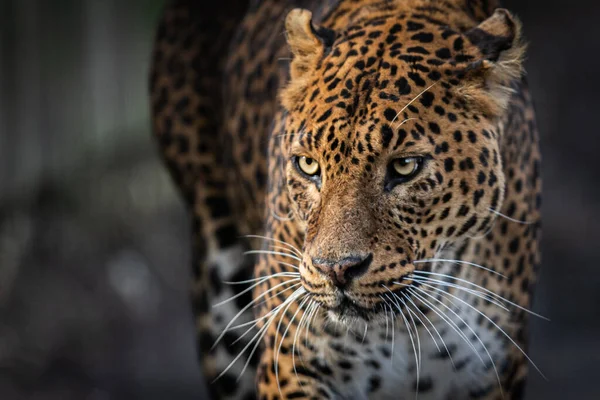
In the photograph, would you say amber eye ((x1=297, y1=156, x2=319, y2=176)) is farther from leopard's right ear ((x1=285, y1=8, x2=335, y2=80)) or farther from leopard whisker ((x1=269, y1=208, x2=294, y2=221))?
leopard's right ear ((x1=285, y1=8, x2=335, y2=80))

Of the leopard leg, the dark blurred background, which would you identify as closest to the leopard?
the leopard leg

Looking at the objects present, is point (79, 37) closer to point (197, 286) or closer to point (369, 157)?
point (197, 286)

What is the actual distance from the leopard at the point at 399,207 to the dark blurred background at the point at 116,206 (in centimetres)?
525

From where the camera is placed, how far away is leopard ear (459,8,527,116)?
558 cm

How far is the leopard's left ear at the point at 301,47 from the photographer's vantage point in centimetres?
587

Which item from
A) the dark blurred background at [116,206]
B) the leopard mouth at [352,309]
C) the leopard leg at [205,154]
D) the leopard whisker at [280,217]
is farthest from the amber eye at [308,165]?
the dark blurred background at [116,206]

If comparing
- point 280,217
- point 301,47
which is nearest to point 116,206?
point 280,217

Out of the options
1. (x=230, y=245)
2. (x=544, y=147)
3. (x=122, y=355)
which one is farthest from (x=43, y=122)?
(x=230, y=245)

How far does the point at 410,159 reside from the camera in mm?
5414

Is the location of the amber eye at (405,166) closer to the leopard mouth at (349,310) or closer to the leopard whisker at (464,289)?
the leopard whisker at (464,289)

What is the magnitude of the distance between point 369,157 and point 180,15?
3676 mm

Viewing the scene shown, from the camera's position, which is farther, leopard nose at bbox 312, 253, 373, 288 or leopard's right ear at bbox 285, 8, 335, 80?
leopard's right ear at bbox 285, 8, 335, 80

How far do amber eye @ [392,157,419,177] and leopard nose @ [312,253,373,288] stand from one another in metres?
0.42

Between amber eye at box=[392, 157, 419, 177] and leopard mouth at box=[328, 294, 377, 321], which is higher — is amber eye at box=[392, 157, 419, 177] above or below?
above
